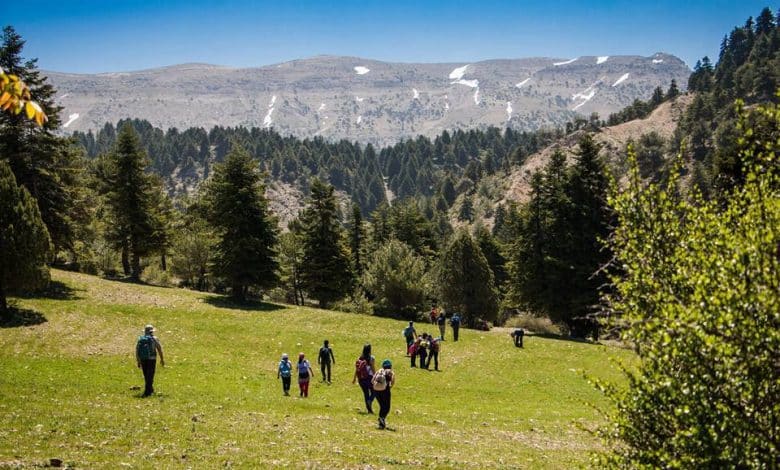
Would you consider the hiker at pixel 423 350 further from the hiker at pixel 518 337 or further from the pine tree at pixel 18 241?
the pine tree at pixel 18 241

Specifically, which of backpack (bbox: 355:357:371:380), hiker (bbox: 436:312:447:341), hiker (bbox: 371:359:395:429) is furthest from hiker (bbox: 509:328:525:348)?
hiker (bbox: 371:359:395:429)

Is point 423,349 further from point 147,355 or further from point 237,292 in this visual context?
point 237,292

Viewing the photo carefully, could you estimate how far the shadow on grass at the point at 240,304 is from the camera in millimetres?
44625

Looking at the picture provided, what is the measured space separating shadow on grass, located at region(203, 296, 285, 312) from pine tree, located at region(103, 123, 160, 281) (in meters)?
12.9

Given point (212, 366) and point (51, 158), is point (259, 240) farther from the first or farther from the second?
point (212, 366)

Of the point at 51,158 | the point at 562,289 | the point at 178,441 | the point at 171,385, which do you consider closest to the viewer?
the point at 178,441

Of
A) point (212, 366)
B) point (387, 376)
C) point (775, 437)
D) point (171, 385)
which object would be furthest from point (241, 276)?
point (775, 437)

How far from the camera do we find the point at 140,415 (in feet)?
55.6

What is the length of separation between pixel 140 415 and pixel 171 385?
720 centimetres

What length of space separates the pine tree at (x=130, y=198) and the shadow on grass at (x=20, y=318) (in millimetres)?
22262

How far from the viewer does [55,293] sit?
3819 centimetres

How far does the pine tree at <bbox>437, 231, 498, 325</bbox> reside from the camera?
195 feet


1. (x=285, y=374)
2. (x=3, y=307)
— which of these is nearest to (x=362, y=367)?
(x=285, y=374)

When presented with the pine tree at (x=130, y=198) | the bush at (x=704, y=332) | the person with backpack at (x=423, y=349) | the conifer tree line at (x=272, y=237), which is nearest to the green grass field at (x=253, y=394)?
the person with backpack at (x=423, y=349)
